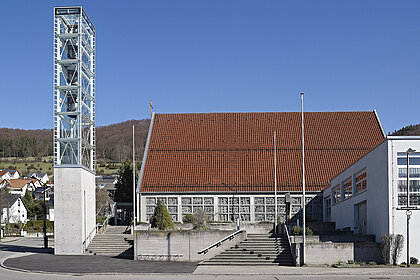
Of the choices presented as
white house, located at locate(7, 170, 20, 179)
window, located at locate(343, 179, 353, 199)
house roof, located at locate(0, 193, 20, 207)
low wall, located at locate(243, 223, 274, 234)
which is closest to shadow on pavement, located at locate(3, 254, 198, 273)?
low wall, located at locate(243, 223, 274, 234)

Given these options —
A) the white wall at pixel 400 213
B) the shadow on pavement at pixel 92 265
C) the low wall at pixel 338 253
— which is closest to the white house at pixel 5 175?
the shadow on pavement at pixel 92 265

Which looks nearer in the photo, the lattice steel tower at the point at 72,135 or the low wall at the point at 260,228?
the lattice steel tower at the point at 72,135

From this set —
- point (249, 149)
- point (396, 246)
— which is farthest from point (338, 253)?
point (249, 149)

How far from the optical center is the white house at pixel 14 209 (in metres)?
97.6

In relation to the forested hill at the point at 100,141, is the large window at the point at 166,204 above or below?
below

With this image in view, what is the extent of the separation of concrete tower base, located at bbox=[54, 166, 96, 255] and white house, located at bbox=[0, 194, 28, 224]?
60039mm

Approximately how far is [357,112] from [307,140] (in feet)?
20.9

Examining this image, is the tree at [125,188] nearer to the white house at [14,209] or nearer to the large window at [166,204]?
the large window at [166,204]

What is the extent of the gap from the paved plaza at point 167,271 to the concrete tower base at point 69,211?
17.5 feet

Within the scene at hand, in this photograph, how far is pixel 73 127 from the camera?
40.9 meters

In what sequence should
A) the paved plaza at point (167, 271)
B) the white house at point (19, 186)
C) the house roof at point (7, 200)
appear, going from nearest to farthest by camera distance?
the paved plaza at point (167, 271) → the house roof at point (7, 200) → the white house at point (19, 186)

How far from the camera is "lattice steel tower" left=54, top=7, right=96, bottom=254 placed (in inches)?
1556

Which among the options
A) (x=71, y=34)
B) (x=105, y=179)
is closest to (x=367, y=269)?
(x=71, y=34)

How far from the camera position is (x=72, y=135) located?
4072 centimetres
